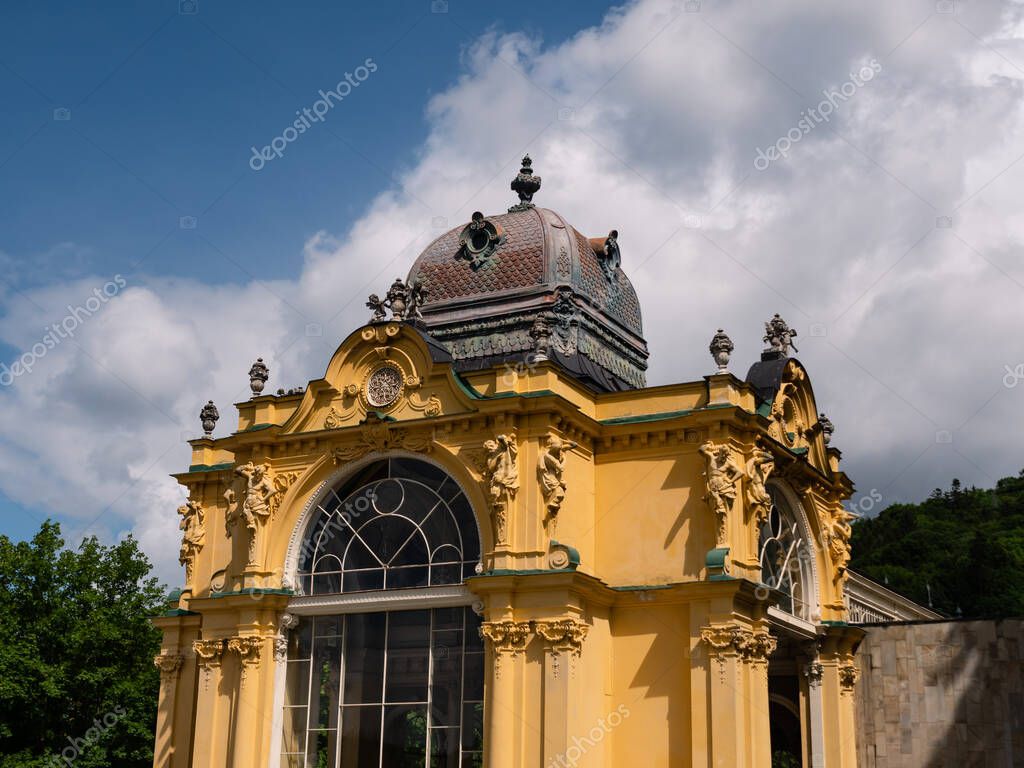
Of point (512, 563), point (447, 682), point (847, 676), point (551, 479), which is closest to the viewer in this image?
point (512, 563)

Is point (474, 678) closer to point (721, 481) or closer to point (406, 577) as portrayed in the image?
point (406, 577)

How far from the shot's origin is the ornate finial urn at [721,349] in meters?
26.6

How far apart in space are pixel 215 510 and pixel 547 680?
34.3ft

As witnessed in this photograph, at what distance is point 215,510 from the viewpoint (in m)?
31.0

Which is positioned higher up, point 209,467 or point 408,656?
point 209,467

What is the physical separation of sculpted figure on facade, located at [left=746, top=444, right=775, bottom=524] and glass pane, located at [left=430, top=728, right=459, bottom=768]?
7338mm

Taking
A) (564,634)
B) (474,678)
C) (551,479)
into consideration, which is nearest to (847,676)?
(564,634)

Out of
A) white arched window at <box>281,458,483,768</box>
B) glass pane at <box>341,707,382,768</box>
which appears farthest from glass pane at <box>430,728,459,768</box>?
glass pane at <box>341,707,382,768</box>

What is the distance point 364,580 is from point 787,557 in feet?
31.3

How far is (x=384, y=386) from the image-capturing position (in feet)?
91.4

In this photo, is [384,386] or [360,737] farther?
[384,386]

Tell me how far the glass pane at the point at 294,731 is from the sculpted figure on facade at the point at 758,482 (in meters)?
10.2

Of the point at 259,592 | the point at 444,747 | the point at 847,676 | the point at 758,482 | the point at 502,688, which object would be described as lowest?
the point at 444,747

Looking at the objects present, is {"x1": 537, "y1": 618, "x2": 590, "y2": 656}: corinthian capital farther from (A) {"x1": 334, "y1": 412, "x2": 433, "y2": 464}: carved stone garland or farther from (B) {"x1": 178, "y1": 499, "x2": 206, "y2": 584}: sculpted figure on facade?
(B) {"x1": 178, "y1": 499, "x2": 206, "y2": 584}: sculpted figure on facade
